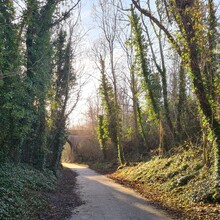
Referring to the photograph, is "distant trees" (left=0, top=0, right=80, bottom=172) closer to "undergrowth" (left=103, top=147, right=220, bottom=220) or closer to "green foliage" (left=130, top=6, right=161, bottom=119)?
"green foliage" (left=130, top=6, right=161, bottom=119)

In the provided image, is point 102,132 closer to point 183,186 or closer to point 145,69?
point 145,69

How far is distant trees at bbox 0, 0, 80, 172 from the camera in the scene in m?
12.1

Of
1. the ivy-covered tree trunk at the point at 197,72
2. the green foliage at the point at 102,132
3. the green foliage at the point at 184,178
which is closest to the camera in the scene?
the green foliage at the point at 184,178

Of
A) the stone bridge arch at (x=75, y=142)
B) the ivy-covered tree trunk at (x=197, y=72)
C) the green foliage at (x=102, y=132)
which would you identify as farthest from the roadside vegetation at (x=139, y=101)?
the stone bridge arch at (x=75, y=142)

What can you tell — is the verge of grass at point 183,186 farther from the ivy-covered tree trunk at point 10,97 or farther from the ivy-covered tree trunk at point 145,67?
the ivy-covered tree trunk at point 10,97

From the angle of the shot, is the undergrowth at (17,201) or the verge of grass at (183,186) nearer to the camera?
the undergrowth at (17,201)

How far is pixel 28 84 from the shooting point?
14234 millimetres

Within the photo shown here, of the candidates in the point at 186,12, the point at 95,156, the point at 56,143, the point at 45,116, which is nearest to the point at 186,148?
the point at 186,12

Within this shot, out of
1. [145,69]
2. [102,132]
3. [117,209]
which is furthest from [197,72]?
[102,132]

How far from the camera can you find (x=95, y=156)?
39812 millimetres

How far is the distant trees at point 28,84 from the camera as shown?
12148mm

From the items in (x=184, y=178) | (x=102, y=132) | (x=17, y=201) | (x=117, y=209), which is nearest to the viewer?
(x=17, y=201)

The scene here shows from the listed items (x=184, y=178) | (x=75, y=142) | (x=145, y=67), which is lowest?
(x=184, y=178)

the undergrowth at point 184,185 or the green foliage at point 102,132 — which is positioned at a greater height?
the green foliage at point 102,132
